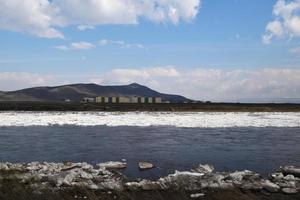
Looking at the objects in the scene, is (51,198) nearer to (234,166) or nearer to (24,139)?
(234,166)

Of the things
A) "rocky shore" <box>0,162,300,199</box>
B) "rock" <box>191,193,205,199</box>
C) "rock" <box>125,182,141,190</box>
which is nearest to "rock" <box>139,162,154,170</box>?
"rocky shore" <box>0,162,300,199</box>

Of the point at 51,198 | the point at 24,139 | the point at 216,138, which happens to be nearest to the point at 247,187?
the point at 51,198

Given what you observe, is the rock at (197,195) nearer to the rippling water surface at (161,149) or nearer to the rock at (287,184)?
the rock at (287,184)

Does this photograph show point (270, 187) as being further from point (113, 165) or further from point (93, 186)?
point (113, 165)

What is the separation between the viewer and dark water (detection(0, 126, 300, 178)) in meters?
13.6

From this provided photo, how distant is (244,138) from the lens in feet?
69.5

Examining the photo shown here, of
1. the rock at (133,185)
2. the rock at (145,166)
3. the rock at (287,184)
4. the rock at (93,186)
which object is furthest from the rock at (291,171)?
the rock at (93,186)

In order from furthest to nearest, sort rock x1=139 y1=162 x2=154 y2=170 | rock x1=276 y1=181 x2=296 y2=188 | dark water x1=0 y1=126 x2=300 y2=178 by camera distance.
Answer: dark water x1=0 y1=126 x2=300 y2=178 → rock x1=139 y1=162 x2=154 y2=170 → rock x1=276 y1=181 x2=296 y2=188

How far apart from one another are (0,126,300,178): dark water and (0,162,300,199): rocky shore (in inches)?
50.0

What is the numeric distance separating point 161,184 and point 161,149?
7519mm

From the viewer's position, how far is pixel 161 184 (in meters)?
9.41

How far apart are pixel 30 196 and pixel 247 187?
4.86m

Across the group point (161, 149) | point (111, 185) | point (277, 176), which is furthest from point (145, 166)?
point (161, 149)

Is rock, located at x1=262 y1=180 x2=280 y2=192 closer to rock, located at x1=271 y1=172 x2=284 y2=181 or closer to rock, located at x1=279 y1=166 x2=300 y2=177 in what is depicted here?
rock, located at x1=271 y1=172 x2=284 y2=181
